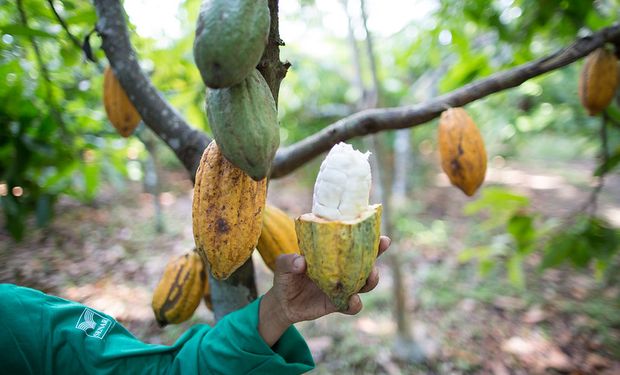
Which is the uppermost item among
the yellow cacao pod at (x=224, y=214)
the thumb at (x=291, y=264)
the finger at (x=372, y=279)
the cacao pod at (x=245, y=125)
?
the cacao pod at (x=245, y=125)

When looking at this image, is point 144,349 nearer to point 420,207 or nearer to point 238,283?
point 238,283

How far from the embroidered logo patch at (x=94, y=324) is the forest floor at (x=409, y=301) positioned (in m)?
0.75

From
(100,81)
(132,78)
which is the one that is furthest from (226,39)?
(100,81)

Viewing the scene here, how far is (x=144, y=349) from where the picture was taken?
965 mm

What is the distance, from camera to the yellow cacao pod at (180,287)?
1068mm

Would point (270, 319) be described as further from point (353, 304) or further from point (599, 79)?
point (599, 79)

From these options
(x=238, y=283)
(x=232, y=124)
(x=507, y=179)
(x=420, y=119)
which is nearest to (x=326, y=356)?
(x=238, y=283)

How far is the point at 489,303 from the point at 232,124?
8.95 ft

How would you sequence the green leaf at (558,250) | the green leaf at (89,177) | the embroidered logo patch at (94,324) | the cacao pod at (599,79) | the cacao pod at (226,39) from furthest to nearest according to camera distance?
the green leaf at (89,177)
the green leaf at (558,250)
the cacao pod at (599,79)
the embroidered logo patch at (94,324)
the cacao pod at (226,39)

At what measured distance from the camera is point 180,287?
1067mm

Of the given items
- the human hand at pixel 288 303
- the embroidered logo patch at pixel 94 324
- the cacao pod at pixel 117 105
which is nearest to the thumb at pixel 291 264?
the human hand at pixel 288 303

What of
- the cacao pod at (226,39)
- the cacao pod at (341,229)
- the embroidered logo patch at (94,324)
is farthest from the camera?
the embroidered logo patch at (94,324)

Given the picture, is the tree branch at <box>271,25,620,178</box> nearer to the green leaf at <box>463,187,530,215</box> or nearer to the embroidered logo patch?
the embroidered logo patch

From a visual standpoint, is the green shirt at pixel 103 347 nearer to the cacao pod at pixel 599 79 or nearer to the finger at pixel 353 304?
the finger at pixel 353 304
